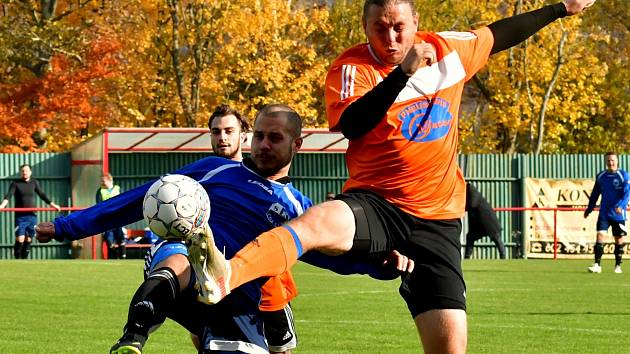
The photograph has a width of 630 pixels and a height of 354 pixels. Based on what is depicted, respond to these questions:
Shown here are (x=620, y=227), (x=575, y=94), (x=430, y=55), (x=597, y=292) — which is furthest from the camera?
(x=575, y=94)

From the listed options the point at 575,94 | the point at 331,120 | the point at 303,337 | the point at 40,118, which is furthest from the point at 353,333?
the point at 575,94

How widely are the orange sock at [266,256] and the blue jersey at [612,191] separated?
17.9 metres

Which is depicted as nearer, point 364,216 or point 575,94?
point 364,216

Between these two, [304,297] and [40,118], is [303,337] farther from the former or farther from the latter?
[40,118]

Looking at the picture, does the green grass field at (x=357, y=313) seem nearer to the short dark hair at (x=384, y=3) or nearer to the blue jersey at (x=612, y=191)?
the blue jersey at (x=612, y=191)

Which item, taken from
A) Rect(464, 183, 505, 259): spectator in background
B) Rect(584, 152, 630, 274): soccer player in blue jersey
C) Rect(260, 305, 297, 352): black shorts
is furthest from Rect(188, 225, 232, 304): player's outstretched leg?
Rect(464, 183, 505, 259): spectator in background

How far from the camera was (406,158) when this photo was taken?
20.6 feet

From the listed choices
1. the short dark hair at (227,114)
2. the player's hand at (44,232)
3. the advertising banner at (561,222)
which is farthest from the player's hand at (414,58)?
the advertising banner at (561,222)

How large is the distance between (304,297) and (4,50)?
22.8 metres

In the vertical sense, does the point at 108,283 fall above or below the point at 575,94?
below

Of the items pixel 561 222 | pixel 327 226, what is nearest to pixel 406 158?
pixel 327 226

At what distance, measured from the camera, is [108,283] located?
1803cm

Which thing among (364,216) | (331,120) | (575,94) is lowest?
(364,216)

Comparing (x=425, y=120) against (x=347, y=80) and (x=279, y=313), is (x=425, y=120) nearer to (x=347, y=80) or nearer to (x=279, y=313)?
(x=347, y=80)
